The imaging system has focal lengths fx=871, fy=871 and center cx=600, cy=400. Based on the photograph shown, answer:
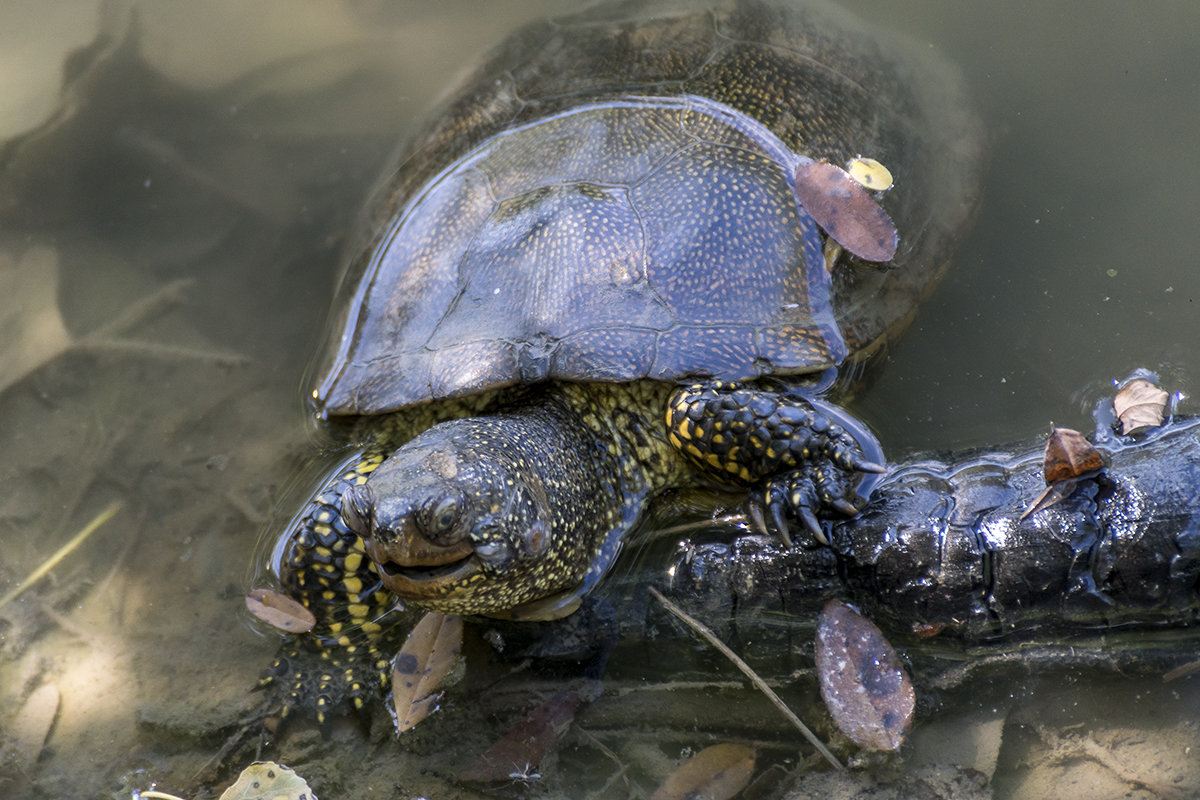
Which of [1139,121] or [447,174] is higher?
[1139,121]

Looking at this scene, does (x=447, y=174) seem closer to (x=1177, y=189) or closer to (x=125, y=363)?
(x=125, y=363)

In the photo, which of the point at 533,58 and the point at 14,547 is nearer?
the point at 14,547

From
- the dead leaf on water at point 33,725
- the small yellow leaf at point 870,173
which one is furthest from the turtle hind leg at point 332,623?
the small yellow leaf at point 870,173

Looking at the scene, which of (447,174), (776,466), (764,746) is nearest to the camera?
(764,746)

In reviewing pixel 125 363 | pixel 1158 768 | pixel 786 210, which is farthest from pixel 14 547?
pixel 1158 768

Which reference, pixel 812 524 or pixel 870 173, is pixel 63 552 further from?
pixel 870 173

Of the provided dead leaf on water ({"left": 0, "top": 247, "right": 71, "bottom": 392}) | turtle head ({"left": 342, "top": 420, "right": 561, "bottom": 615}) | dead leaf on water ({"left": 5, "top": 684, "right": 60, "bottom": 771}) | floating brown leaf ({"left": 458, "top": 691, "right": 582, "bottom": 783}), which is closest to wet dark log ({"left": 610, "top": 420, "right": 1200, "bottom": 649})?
floating brown leaf ({"left": 458, "top": 691, "right": 582, "bottom": 783})

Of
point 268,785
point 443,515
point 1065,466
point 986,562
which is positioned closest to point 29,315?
point 268,785

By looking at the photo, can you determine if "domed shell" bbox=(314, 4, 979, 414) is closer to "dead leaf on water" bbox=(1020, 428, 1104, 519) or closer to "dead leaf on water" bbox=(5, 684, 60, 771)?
"dead leaf on water" bbox=(1020, 428, 1104, 519)
